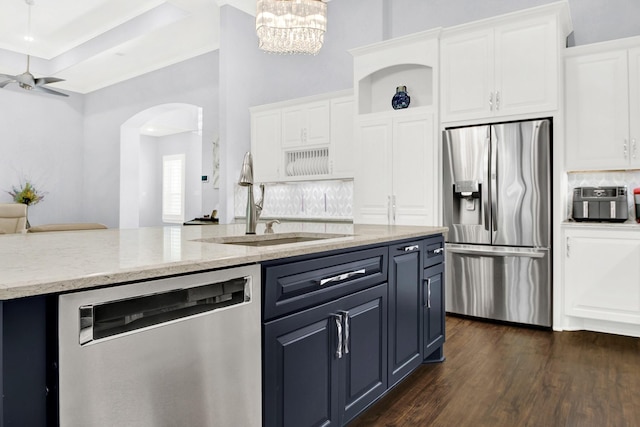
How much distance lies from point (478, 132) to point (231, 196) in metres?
3.28

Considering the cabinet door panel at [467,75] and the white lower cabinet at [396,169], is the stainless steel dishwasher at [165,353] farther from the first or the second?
the cabinet door panel at [467,75]

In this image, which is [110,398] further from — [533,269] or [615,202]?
[615,202]

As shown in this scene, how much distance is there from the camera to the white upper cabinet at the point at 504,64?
3504mm

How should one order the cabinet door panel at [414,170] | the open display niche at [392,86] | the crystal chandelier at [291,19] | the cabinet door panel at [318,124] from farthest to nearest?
1. the cabinet door panel at [318,124]
2. the open display niche at [392,86]
3. the cabinet door panel at [414,170]
4. the crystal chandelier at [291,19]

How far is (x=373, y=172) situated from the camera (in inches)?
175

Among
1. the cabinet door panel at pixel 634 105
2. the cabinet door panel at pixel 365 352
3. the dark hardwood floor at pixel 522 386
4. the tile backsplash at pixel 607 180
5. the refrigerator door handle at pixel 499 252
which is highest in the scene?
the cabinet door panel at pixel 634 105

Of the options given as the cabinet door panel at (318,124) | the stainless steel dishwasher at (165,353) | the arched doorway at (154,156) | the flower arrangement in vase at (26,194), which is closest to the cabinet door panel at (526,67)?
the cabinet door panel at (318,124)

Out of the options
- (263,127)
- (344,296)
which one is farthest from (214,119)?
(344,296)

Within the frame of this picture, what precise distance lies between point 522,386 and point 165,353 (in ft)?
7.00

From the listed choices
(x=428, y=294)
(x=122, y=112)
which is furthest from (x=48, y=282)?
(x=122, y=112)

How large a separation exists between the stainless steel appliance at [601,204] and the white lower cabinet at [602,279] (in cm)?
15

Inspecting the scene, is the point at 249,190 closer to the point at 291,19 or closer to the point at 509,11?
the point at 291,19

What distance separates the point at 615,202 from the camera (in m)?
3.42

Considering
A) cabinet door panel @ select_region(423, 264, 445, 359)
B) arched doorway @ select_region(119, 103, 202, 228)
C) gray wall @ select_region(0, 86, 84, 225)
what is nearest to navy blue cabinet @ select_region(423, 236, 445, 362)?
cabinet door panel @ select_region(423, 264, 445, 359)
